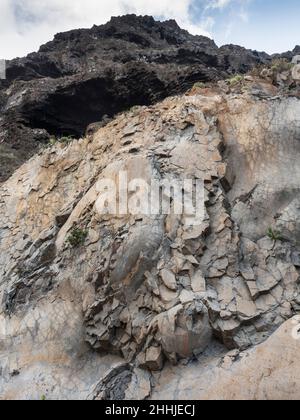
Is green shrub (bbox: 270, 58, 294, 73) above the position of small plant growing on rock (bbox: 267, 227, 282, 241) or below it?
above

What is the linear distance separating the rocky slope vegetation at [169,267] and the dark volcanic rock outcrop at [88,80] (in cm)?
621

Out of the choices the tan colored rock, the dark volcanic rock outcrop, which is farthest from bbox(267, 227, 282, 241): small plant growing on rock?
the dark volcanic rock outcrop

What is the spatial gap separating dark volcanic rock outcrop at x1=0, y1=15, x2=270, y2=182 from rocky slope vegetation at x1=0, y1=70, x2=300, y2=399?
6.21 metres

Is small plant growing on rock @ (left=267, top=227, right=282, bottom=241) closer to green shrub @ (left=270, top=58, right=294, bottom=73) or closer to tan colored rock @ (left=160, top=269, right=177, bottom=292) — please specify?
tan colored rock @ (left=160, top=269, right=177, bottom=292)

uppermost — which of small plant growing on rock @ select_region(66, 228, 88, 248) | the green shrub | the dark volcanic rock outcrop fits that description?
the dark volcanic rock outcrop

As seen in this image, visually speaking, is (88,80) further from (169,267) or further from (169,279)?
(169,279)

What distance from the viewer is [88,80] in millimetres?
22078

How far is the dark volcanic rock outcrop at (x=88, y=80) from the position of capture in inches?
795

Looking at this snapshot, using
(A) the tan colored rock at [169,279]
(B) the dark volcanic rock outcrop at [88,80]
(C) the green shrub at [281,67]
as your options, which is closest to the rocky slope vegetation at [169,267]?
(A) the tan colored rock at [169,279]

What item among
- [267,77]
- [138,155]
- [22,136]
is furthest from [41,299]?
[22,136]

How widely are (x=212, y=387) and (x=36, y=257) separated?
18.6 feet

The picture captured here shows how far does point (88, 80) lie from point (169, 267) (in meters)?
15.6

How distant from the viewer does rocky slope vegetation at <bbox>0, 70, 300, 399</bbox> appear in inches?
320

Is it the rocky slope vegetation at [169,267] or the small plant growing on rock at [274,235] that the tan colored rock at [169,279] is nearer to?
the rocky slope vegetation at [169,267]
